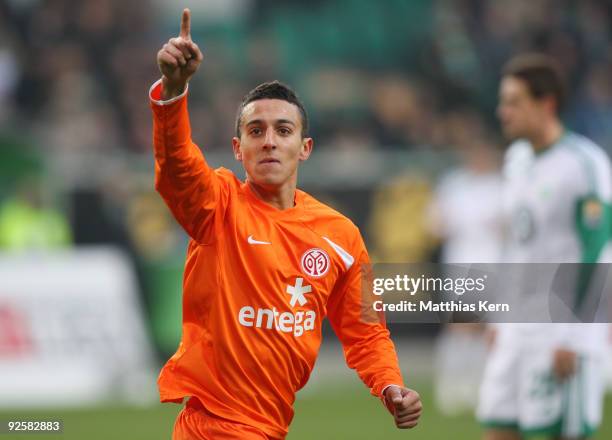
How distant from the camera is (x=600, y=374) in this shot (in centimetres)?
700

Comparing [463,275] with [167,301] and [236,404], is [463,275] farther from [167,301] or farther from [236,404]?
[167,301]

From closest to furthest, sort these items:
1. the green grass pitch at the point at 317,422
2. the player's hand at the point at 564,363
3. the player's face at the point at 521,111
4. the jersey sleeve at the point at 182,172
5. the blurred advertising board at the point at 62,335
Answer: the jersey sleeve at the point at 182,172 < the player's hand at the point at 564,363 < the player's face at the point at 521,111 < the green grass pitch at the point at 317,422 < the blurred advertising board at the point at 62,335

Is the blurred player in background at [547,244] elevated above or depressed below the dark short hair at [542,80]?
below

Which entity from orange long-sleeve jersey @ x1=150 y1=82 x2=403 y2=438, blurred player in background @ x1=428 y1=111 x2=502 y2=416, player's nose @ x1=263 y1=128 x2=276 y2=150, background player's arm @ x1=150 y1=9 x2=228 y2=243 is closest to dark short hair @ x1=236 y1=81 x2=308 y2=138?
player's nose @ x1=263 y1=128 x2=276 y2=150

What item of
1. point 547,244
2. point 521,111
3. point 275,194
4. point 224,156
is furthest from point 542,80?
point 224,156

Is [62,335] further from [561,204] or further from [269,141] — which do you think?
[269,141]

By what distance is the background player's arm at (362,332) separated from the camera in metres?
5.02

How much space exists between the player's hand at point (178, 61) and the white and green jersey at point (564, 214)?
3.19 m

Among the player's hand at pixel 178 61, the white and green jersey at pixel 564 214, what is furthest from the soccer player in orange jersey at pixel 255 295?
the white and green jersey at pixel 564 214

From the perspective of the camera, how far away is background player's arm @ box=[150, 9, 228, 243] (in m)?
4.23

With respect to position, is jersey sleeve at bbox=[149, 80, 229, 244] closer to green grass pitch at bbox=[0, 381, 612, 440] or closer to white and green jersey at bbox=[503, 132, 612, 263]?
white and green jersey at bbox=[503, 132, 612, 263]

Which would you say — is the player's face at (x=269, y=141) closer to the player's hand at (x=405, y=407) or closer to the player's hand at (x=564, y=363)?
the player's hand at (x=405, y=407)

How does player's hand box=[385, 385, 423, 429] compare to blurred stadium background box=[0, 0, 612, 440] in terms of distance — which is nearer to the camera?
player's hand box=[385, 385, 423, 429]

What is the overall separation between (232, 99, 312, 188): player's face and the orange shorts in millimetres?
943
